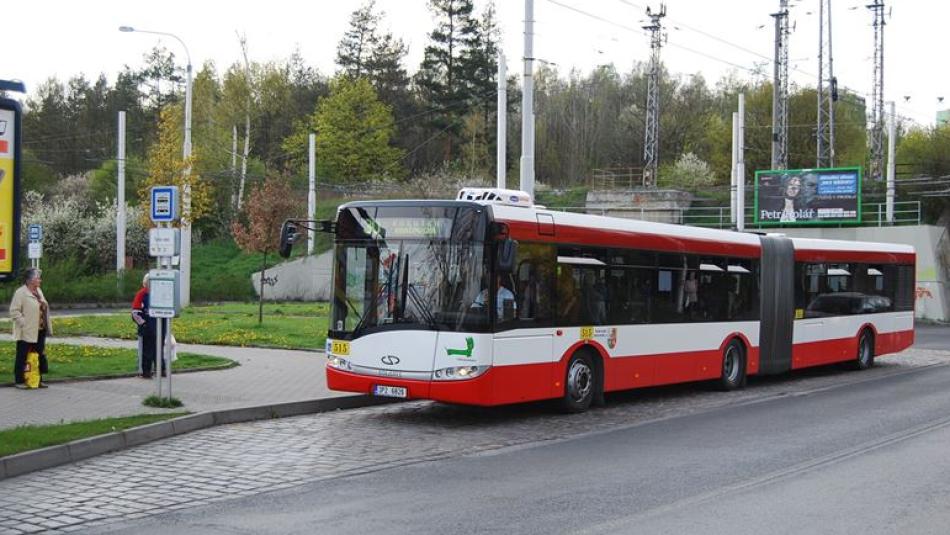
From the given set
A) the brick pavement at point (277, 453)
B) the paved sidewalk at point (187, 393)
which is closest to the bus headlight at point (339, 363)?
the brick pavement at point (277, 453)

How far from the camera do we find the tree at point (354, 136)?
238 ft

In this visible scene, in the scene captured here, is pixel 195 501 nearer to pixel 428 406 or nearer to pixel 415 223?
pixel 415 223

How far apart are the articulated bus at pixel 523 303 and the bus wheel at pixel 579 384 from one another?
3cm

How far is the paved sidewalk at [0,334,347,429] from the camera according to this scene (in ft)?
42.3

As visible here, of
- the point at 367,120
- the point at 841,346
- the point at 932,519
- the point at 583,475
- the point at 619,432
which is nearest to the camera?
the point at 932,519

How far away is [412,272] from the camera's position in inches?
532

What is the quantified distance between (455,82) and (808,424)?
6246 centimetres

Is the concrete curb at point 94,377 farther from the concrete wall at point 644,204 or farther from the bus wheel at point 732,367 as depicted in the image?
the concrete wall at point 644,204

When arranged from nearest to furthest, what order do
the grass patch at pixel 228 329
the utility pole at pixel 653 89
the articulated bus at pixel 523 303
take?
the articulated bus at pixel 523 303 → the grass patch at pixel 228 329 → the utility pole at pixel 653 89

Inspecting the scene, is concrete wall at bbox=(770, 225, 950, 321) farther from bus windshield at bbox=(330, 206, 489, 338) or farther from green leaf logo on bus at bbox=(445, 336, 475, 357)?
green leaf logo on bus at bbox=(445, 336, 475, 357)

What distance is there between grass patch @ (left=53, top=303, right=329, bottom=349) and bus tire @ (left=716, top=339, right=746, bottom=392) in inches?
352

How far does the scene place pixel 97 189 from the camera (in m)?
65.4

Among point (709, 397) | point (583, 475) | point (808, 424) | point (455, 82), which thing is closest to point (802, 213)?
point (455, 82)

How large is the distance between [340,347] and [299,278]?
41718 millimetres
